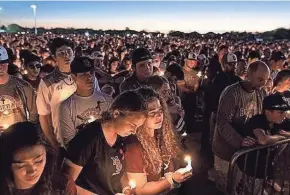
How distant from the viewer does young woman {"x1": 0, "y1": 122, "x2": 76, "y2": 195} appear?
2.29m

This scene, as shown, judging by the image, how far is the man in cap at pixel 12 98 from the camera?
171 inches

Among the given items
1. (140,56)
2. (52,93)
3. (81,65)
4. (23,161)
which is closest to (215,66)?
(140,56)

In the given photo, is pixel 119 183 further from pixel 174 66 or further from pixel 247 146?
pixel 174 66

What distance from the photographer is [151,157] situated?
3.46m

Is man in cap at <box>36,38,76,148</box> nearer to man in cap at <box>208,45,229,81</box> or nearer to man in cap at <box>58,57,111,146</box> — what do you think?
man in cap at <box>58,57,111,146</box>

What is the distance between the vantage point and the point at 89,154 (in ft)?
9.39

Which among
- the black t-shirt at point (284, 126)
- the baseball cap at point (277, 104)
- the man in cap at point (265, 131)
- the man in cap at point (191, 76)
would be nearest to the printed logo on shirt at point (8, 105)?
the man in cap at point (265, 131)

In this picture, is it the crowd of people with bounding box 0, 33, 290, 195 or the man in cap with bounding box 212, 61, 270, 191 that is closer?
the crowd of people with bounding box 0, 33, 290, 195

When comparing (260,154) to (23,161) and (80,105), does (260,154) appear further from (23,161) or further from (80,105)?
(23,161)

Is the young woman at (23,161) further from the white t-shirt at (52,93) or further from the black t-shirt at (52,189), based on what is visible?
the white t-shirt at (52,93)

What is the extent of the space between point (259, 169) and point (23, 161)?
9.22ft

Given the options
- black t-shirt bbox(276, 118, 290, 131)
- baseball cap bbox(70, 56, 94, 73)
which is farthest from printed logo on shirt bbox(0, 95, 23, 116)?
black t-shirt bbox(276, 118, 290, 131)

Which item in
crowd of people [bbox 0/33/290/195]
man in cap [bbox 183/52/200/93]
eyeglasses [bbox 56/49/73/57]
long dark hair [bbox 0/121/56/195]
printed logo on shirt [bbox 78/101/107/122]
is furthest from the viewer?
man in cap [bbox 183/52/200/93]

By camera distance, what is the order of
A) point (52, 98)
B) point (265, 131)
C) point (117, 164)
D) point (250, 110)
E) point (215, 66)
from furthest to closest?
point (215, 66) < point (250, 110) < point (52, 98) < point (265, 131) < point (117, 164)
